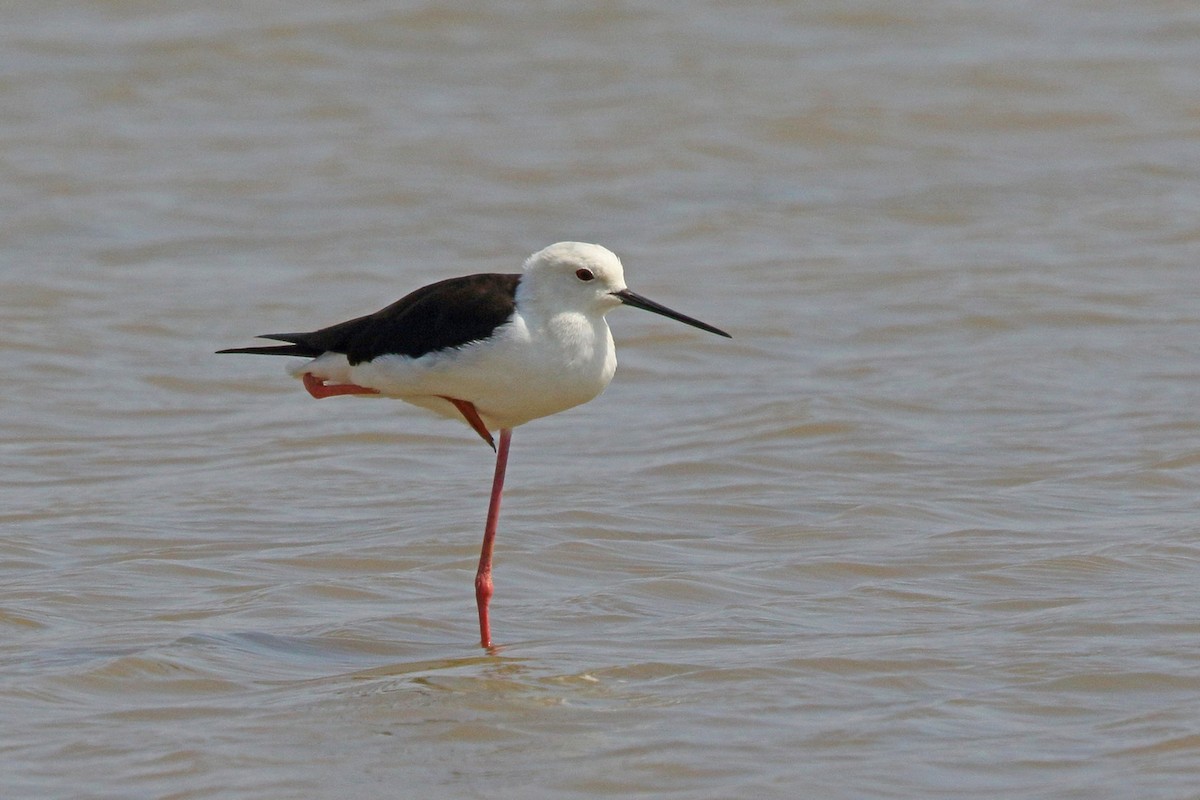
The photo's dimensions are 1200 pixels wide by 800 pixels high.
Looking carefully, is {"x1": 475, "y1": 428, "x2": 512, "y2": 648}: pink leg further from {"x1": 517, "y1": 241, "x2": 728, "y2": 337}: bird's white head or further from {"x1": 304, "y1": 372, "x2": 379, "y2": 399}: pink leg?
{"x1": 517, "y1": 241, "x2": 728, "y2": 337}: bird's white head

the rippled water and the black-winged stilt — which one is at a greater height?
the black-winged stilt

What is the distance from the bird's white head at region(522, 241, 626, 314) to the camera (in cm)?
671

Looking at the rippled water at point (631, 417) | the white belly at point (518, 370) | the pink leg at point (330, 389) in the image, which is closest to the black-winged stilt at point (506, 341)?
the white belly at point (518, 370)

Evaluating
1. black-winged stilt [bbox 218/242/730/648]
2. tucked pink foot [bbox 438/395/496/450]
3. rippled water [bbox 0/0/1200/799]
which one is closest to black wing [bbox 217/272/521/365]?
black-winged stilt [bbox 218/242/730/648]

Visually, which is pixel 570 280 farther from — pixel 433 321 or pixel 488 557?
pixel 488 557

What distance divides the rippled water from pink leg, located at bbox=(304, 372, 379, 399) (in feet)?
2.78

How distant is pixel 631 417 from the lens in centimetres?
1053

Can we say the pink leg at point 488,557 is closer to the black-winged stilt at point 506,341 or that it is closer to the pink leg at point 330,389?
the black-winged stilt at point 506,341

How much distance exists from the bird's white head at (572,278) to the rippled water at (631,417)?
1.24 metres

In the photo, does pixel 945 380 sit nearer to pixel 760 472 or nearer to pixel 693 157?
pixel 760 472

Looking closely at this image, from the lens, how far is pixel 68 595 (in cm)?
747

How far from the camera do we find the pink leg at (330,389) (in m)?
7.21

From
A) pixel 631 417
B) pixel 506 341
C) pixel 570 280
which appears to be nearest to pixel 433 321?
pixel 506 341

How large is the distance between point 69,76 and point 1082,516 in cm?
1233
